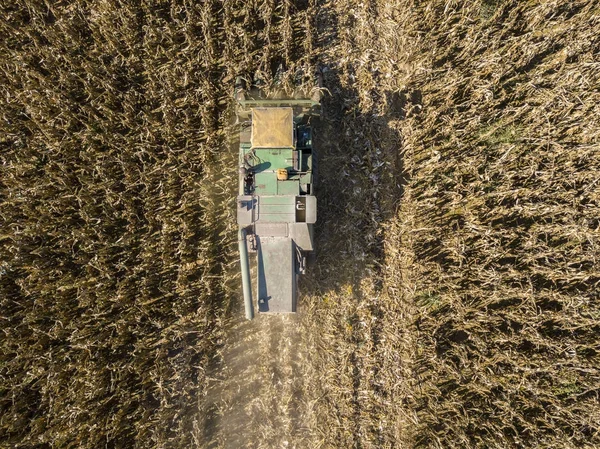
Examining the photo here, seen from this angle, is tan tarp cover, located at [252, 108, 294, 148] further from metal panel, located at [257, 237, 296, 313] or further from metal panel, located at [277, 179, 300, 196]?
metal panel, located at [257, 237, 296, 313]

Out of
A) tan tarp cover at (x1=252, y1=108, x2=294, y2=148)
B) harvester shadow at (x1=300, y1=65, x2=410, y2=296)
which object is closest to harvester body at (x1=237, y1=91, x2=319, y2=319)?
tan tarp cover at (x1=252, y1=108, x2=294, y2=148)

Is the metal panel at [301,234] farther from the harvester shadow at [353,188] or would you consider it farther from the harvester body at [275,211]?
the harvester shadow at [353,188]

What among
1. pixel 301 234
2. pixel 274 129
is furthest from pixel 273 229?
pixel 274 129

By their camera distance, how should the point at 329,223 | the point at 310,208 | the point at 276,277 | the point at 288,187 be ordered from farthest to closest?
the point at 329,223
the point at 288,187
the point at 276,277
the point at 310,208

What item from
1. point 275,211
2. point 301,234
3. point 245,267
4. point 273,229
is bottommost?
point 245,267

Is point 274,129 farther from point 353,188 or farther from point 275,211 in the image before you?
point 353,188

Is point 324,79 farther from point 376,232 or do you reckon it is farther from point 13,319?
point 13,319
